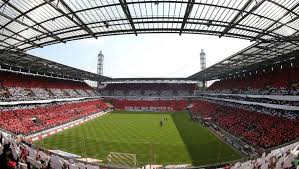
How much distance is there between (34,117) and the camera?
36281mm

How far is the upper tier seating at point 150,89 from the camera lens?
85.3 metres

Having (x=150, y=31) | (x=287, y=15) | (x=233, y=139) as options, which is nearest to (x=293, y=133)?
(x=233, y=139)

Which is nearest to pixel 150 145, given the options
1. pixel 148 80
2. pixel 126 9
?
pixel 126 9

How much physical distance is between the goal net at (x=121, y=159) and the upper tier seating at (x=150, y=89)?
61.2 metres

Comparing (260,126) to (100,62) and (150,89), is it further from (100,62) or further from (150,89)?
(100,62)

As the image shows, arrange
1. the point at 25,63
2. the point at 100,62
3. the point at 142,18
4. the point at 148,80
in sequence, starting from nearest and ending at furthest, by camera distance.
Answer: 1. the point at 142,18
2. the point at 25,63
3. the point at 148,80
4. the point at 100,62

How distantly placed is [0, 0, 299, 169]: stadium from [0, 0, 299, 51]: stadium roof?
0.07 metres

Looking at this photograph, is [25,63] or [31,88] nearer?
[25,63]

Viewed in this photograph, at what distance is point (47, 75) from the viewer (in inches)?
2142

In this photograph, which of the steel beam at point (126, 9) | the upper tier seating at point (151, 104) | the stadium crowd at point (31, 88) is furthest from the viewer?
the upper tier seating at point (151, 104)

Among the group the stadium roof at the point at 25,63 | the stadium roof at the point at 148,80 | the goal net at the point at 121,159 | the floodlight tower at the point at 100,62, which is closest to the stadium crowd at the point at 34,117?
the stadium roof at the point at 25,63

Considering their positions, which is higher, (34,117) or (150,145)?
(34,117)

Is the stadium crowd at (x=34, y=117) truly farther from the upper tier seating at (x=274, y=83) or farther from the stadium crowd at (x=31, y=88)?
the upper tier seating at (x=274, y=83)

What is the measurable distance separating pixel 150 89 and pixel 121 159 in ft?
215
